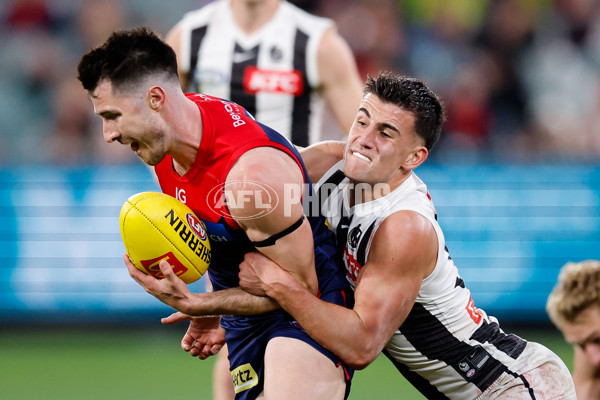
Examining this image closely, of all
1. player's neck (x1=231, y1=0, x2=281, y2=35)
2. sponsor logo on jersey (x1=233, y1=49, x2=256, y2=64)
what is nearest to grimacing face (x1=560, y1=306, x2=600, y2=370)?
sponsor logo on jersey (x1=233, y1=49, x2=256, y2=64)

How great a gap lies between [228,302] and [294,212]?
55 centimetres

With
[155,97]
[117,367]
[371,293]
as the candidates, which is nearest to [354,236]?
[371,293]

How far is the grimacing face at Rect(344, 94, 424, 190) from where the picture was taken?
4199mm

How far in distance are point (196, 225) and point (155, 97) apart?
59 centimetres

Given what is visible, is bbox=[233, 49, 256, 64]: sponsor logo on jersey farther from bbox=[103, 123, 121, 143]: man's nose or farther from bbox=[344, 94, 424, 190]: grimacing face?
bbox=[103, 123, 121, 143]: man's nose

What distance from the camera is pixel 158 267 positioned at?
3.92 meters

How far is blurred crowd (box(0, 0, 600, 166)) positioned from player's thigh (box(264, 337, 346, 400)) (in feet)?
18.5

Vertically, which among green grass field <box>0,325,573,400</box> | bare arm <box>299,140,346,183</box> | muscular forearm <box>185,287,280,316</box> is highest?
bare arm <box>299,140,346,183</box>

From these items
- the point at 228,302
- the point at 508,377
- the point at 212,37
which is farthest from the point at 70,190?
the point at 508,377

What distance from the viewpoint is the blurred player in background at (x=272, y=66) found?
19.6ft

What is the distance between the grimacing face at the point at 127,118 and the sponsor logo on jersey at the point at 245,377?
1.20m

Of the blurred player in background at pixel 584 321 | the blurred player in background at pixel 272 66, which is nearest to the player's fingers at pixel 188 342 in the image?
the blurred player in background at pixel 272 66

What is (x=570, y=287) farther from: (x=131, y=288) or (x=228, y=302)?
(x=131, y=288)

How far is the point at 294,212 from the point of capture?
12.6ft
